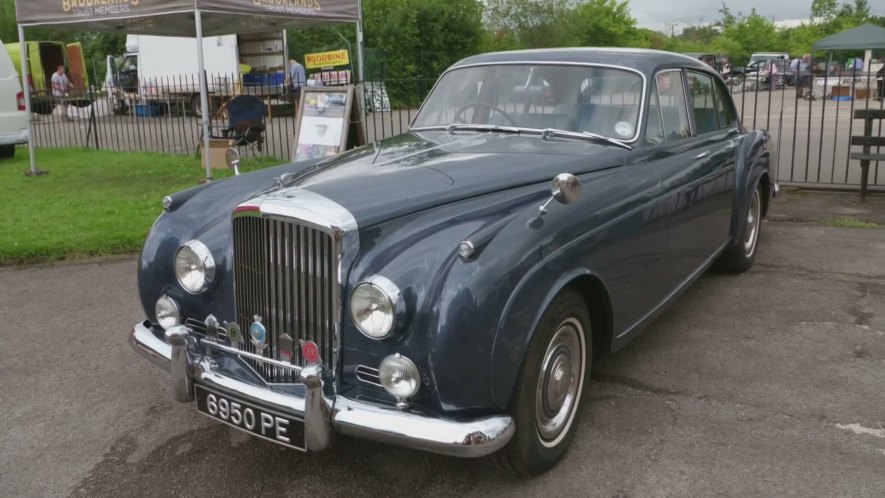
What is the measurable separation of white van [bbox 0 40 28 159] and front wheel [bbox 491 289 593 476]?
12.5 meters

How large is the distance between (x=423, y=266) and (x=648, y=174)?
1676 mm

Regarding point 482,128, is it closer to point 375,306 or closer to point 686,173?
point 686,173

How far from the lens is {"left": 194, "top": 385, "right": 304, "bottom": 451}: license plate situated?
2736mm

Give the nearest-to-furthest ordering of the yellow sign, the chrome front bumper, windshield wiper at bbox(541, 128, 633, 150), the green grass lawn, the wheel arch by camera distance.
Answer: the chrome front bumper
the wheel arch
windshield wiper at bbox(541, 128, 633, 150)
the green grass lawn
the yellow sign

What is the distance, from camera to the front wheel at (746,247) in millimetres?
5707

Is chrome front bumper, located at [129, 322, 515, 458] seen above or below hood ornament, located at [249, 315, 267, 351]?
below

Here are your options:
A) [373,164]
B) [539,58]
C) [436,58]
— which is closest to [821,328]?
[539,58]

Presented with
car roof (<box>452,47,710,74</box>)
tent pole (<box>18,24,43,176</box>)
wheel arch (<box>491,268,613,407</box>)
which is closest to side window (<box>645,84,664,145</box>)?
car roof (<box>452,47,710,74</box>)

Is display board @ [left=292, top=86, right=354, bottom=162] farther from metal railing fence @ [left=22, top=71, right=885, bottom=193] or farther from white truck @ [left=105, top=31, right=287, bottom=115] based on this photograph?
white truck @ [left=105, top=31, right=287, bottom=115]

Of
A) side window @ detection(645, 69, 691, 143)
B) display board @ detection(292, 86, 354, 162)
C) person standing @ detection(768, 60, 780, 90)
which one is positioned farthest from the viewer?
person standing @ detection(768, 60, 780, 90)

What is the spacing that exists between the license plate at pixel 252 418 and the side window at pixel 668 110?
2415 millimetres

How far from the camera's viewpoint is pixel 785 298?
535cm

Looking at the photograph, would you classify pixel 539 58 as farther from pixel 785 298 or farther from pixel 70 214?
pixel 70 214

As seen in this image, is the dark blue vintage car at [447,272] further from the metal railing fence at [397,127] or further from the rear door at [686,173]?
the metal railing fence at [397,127]
